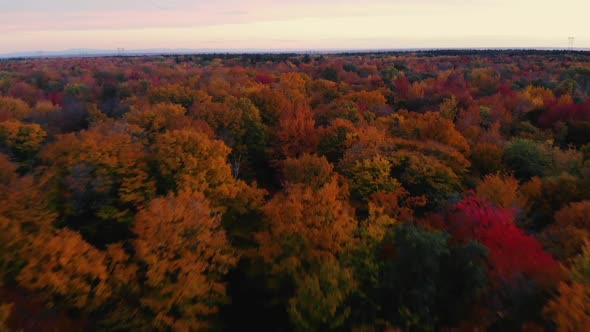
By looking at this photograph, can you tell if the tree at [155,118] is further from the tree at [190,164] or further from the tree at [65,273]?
the tree at [65,273]

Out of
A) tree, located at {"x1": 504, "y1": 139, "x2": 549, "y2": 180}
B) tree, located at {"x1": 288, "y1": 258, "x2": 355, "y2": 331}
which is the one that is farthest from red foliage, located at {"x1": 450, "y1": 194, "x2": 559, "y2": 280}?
tree, located at {"x1": 504, "y1": 139, "x2": 549, "y2": 180}

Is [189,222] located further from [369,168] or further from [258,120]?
[258,120]

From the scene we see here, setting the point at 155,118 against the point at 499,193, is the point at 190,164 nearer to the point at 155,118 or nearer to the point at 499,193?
the point at 155,118

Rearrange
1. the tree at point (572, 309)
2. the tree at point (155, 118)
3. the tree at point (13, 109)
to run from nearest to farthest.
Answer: the tree at point (572, 309) → the tree at point (155, 118) → the tree at point (13, 109)

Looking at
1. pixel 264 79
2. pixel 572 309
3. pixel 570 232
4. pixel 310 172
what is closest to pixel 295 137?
pixel 310 172

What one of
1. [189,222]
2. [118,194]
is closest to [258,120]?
[118,194]

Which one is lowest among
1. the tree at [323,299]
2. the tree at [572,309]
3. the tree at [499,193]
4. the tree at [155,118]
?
the tree at [323,299]

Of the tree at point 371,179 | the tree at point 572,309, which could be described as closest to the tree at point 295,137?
the tree at point 371,179

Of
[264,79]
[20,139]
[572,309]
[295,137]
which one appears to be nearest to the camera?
[572,309]
